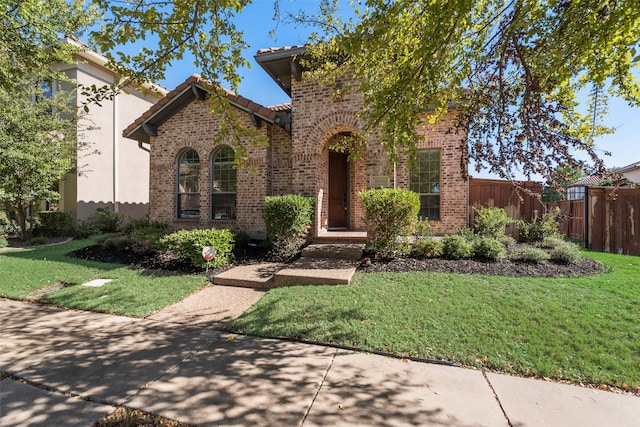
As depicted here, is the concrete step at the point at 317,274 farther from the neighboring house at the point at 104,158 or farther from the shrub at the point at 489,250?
the neighboring house at the point at 104,158

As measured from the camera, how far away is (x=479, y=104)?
3.98 m

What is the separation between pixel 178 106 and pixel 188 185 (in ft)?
8.69

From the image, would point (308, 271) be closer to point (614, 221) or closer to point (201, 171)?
point (201, 171)

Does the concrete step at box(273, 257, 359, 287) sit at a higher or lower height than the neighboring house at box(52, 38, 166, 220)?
lower

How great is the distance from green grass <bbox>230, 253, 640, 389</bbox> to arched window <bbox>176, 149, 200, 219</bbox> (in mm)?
6074

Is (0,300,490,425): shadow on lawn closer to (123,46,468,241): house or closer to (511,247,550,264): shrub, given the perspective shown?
(511,247,550,264): shrub

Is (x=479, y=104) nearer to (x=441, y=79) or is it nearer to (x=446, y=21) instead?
(x=441, y=79)

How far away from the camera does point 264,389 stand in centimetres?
258

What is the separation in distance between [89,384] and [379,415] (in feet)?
8.70

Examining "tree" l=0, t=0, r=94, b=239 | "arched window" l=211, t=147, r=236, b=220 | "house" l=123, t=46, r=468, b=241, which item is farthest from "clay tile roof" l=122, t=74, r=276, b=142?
"tree" l=0, t=0, r=94, b=239

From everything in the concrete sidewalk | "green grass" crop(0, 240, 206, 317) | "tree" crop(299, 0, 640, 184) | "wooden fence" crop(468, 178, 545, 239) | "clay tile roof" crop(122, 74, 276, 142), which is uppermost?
"clay tile roof" crop(122, 74, 276, 142)

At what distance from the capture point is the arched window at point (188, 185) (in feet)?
31.7

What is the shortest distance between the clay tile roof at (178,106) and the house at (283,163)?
32 mm

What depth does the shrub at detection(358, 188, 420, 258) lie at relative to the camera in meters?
6.17
